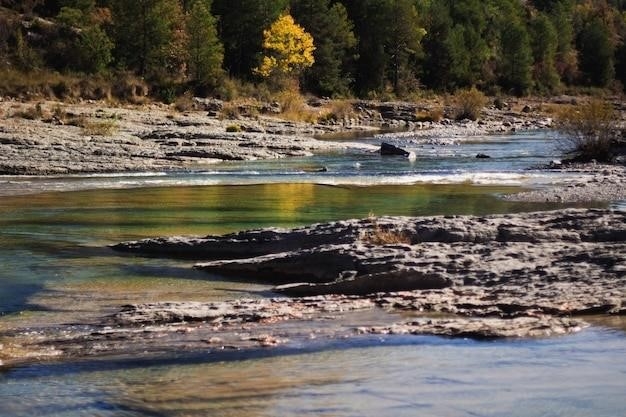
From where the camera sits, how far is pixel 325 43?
90188 mm

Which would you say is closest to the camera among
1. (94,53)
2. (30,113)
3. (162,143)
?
(162,143)

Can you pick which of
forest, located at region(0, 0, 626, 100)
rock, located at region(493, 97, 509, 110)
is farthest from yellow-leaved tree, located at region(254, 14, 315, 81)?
rock, located at region(493, 97, 509, 110)

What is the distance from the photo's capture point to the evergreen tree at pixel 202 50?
228 ft

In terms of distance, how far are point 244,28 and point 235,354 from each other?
261 ft

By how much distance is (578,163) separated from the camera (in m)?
32.8

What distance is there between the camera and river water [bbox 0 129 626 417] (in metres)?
7.31

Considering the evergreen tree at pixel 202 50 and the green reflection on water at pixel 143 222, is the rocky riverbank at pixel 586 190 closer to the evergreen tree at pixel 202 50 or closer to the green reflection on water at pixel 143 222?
the green reflection on water at pixel 143 222

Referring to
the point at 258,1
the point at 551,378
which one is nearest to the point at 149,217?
the point at 551,378

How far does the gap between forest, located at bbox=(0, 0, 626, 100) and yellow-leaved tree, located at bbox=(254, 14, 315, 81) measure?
0.39ft

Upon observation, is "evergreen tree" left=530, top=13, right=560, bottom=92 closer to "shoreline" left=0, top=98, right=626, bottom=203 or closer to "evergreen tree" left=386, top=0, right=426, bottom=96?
"evergreen tree" left=386, top=0, right=426, bottom=96

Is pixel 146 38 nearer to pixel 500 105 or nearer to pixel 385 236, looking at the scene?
pixel 500 105

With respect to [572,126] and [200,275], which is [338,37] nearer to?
[572,126]

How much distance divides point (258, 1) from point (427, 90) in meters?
25.7

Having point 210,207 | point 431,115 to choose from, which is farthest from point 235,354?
point 431,115
